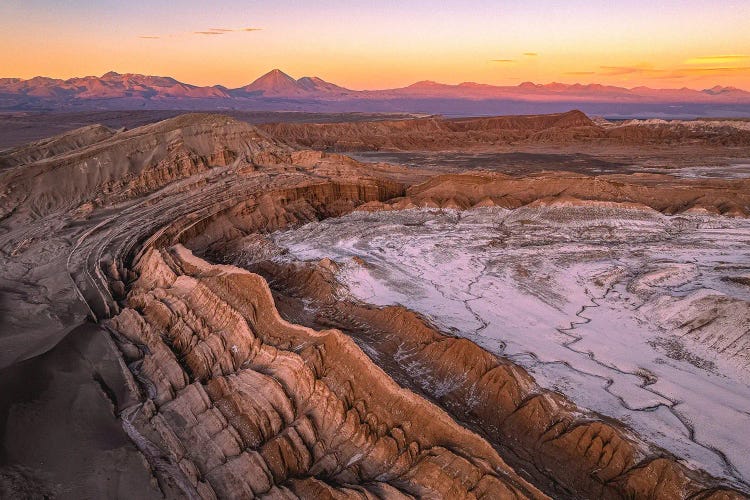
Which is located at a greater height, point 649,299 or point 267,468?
point 649,299

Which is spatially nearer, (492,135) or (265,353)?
(265,353)

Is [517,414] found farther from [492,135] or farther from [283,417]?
[492,135]

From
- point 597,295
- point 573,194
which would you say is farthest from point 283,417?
point 573,194

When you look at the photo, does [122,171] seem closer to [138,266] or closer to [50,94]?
[138,266]

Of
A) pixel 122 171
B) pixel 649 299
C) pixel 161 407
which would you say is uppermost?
pixel 122 171

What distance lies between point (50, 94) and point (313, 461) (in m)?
232

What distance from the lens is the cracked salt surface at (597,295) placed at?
11.5 metres

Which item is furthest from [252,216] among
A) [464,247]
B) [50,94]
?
[50,94]

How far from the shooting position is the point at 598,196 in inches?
1099

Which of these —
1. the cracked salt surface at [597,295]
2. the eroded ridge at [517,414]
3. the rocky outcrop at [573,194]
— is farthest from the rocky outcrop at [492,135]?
the eroded ridge at [517,414]

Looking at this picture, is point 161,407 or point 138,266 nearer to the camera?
point 161,407

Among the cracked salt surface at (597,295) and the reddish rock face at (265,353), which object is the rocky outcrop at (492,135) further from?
the cracked salt surface at (597,295)

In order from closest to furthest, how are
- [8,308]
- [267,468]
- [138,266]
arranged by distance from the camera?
[267,468]
[8,308]
[138,266]

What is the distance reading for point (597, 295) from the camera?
17797 mm
